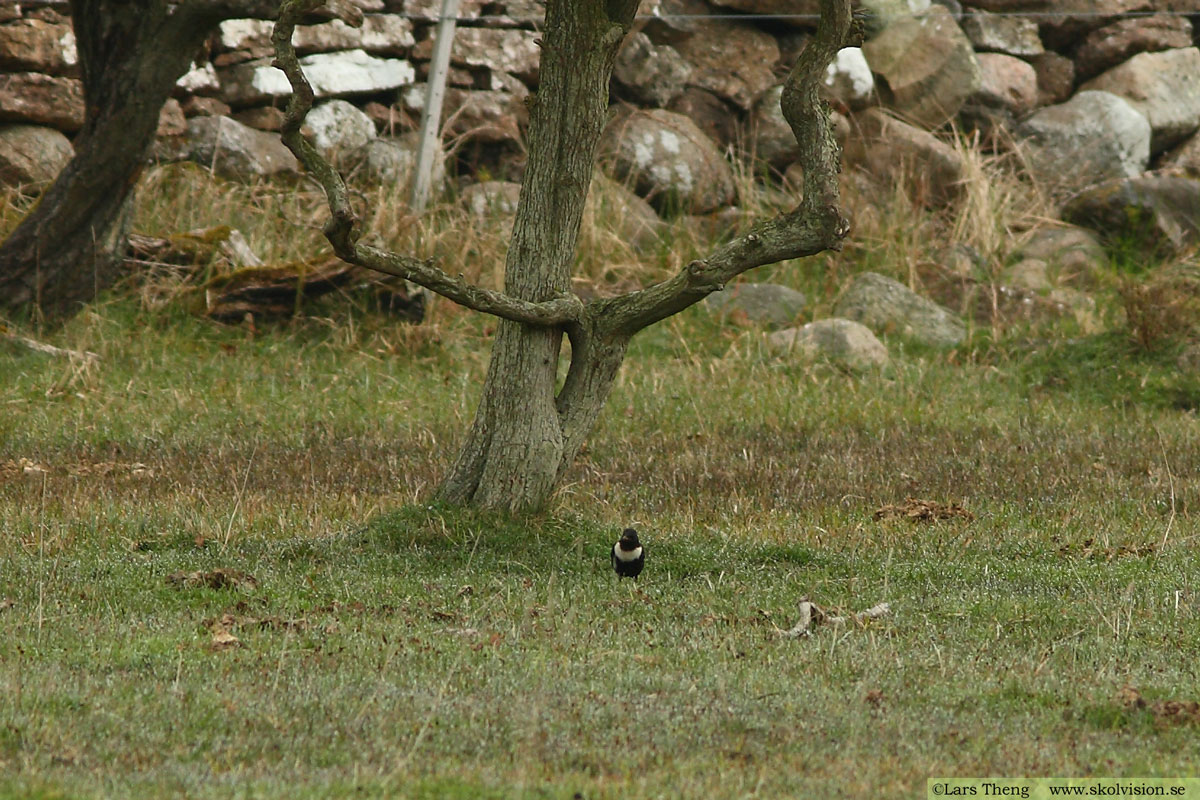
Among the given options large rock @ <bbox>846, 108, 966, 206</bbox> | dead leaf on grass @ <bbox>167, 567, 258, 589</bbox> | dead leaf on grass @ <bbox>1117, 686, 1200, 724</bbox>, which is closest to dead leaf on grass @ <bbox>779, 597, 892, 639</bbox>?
dead leaf on grass @ <bbox>1117, 686, 1200, 724</bbox>

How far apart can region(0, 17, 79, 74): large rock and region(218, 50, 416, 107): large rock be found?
59.0 inches

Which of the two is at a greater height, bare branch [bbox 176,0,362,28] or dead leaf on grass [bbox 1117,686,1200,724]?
bare branch [bbox 176,0,362,28]

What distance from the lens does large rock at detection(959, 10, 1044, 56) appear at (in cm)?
1752

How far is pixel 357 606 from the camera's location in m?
5.69

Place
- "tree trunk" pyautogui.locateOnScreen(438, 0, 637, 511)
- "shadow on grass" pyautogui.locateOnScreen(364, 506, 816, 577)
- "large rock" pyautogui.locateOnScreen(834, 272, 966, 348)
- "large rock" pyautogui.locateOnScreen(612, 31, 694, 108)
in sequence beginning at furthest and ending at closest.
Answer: "large rock" pyautogui.locateOnScreen(612, 31, 694, 108), "large rock" pyautogui.locateOnScreen(834, 272, 966, 348), "tree trunk" pyautogui.locateOnScreen(438, 0, 637, 511), "shadow on grass" pyautogui.locateOnScreen(364, 506, 816, 577)

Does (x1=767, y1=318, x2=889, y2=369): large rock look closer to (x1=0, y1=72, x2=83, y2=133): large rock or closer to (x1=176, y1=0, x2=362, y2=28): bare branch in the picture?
(x1=176, y1=0, x2=362, y2=28): bare branch

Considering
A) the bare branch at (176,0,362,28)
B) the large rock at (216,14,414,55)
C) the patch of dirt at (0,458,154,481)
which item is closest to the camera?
the patch of dirt at (0,458,154,481)

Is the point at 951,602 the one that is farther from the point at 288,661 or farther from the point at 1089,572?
the point at 288,661

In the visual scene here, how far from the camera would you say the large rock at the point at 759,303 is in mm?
13141

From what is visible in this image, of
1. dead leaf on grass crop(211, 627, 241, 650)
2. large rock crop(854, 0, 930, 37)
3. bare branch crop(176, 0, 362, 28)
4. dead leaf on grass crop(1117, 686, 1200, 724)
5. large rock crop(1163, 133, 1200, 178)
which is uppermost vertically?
large rock crop(854, 0, 930, 37)

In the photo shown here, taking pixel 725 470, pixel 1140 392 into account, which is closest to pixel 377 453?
pixel 725 470

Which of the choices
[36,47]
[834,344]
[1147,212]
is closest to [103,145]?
[36,47]

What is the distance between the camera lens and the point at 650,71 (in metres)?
15.5

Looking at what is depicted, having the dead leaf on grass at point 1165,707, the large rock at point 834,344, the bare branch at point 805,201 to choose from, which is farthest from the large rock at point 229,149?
the dead leaf on grass at point 1165,707
